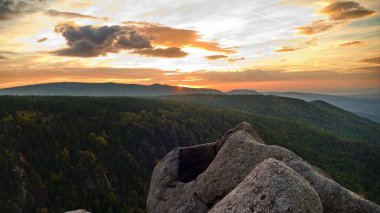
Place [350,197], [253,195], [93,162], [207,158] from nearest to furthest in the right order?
[253,195], [350,197], [207,158], [93,162]

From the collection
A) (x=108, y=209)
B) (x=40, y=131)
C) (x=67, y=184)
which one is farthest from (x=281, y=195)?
(x=40, y=131)

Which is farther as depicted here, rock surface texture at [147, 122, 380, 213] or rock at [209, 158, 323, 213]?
rock surface texture at [147, 122, 380, 213]

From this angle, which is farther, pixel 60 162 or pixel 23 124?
pixel 23 124

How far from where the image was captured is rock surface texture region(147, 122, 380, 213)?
13.3 metres

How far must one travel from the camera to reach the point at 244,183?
15.2 meters

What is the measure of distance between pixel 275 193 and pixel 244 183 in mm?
2135

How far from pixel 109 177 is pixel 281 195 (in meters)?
192

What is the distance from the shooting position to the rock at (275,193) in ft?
42.3

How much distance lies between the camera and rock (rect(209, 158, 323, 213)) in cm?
1291

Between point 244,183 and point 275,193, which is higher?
point 275,193

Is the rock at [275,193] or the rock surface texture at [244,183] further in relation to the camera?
the rock surface texture at [244,183]

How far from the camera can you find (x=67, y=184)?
6855 inches

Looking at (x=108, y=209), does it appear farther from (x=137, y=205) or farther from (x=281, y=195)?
(x=281, y=195)

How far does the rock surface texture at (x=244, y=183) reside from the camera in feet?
43.8
